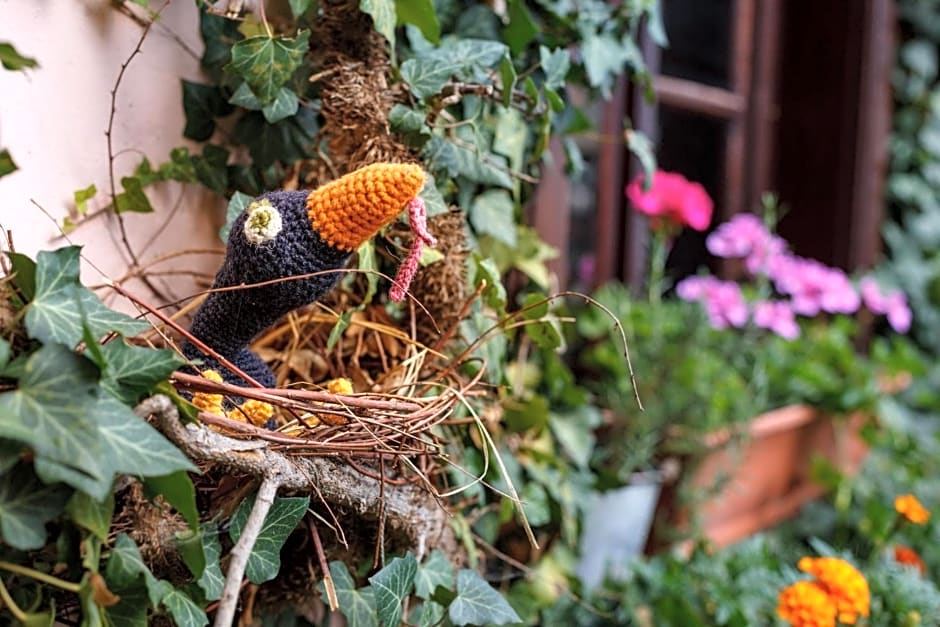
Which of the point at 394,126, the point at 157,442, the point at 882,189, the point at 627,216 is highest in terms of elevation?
the point at 394,126

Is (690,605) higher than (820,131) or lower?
lower

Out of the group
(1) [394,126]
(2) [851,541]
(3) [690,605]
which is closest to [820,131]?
(2) [851,541]

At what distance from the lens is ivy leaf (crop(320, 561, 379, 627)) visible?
56 cm

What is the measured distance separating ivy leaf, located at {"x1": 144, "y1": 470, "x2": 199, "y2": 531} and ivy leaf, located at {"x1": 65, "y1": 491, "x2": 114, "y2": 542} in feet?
0.08

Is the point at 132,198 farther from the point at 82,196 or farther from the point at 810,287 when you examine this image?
the point at 810,287

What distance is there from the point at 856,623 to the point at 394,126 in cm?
68

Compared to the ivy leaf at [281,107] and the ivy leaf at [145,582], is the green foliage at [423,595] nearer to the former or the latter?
the ivy leaf at [145,582]

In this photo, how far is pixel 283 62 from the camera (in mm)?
616

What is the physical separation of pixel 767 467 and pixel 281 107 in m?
1.11

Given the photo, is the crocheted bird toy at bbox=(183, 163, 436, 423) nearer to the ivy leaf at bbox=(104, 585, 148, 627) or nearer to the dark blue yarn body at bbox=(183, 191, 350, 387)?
the dark blue yarn body at bbox=(183, 191, 350, 387)

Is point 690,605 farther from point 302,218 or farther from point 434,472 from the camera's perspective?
point 302,218

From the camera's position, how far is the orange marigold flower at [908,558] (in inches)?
38.1

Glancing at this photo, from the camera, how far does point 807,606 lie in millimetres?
726

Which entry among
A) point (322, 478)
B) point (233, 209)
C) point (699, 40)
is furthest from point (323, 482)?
point (699, 40)
